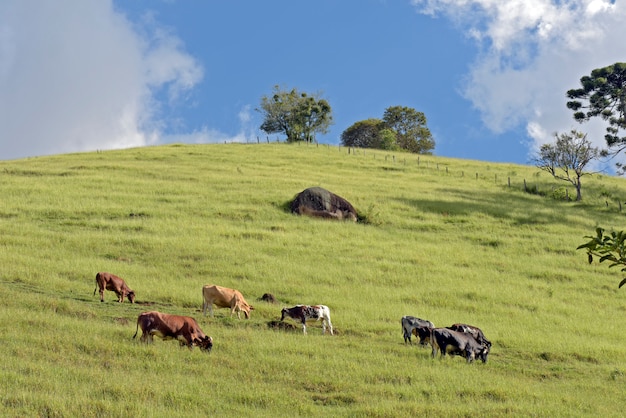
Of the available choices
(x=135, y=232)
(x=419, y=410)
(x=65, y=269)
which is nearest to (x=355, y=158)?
(x=135, y=232)

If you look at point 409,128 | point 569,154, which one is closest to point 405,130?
point 409,128

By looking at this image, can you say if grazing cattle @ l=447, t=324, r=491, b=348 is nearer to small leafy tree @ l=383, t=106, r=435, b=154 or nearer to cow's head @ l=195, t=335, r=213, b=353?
cow's head @ l=195, t=335, r=213, b=353

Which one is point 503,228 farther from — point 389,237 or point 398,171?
point 398,171

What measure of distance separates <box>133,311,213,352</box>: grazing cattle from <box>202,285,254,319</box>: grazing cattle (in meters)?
4.32

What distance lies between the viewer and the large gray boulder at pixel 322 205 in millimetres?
41688

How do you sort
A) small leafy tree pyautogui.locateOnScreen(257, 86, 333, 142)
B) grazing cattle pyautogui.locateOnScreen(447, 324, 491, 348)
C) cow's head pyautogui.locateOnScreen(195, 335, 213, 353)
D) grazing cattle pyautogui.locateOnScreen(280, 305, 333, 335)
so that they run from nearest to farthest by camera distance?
1. cow's head pyautogui.locateOnScreen(195, 335, 213, 353)
2. grazing cattle pyautogui.locateOnScreen(447, 324, 491, 348)
3. grazing cattle pyautogui.locateOnScreen(280, 305, 333, 335)
4. small leafy tree pyautogui.locateOnScreen(257, 86, 333, 142)

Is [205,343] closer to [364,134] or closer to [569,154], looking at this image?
[569,154]

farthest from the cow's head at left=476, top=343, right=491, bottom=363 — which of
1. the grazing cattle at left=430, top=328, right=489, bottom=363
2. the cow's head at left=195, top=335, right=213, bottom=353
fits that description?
the cow's head at left=195, top=335, right=213, bottom=353

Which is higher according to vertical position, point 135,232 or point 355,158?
point 355,158

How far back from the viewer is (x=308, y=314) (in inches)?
805

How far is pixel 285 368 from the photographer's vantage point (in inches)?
615

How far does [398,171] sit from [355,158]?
900 cm

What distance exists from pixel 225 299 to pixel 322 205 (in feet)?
68.8

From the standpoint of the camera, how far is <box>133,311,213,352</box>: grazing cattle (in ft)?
54.9
